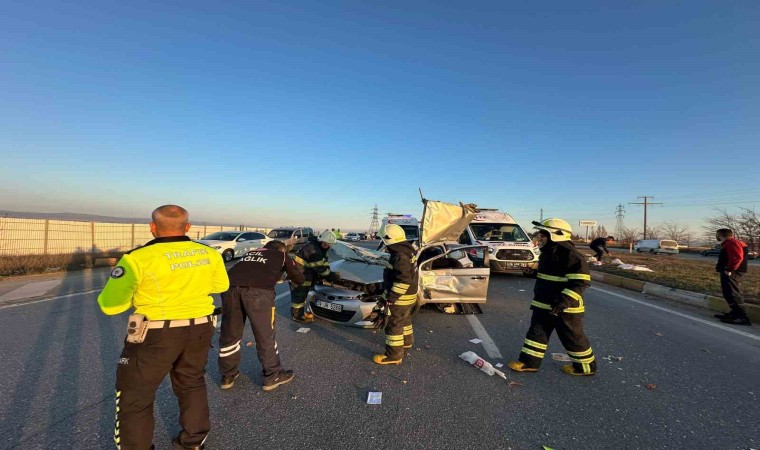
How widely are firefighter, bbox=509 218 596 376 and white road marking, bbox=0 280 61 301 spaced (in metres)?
9.74

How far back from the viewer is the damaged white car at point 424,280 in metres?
4.97

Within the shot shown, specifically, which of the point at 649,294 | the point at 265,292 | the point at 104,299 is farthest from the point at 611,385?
the point at 649,294

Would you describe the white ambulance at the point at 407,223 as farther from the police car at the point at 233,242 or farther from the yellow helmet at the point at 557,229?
the yellow helmet at the point at 557,229

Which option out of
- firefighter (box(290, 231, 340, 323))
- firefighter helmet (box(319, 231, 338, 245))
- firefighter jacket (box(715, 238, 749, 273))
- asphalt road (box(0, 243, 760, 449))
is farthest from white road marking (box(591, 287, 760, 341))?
firefighter helmet (box(319, 231, 338, 245))

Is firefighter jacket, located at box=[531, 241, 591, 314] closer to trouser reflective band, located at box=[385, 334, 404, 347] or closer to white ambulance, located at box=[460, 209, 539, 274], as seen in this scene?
trouser reflective band, located at box=[385, 334, 404, 347]

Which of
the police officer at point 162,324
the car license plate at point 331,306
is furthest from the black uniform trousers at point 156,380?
the car license plate at point 331,306

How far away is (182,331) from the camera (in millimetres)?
2236

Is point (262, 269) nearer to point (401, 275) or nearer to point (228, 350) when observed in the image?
point (228, 350)

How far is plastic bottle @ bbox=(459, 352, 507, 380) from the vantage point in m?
3.75

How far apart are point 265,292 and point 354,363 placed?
1.39 metres

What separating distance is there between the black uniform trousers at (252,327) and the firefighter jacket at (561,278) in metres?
2.96

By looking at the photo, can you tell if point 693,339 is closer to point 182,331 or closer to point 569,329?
point 569,329

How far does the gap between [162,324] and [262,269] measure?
1.41 meters

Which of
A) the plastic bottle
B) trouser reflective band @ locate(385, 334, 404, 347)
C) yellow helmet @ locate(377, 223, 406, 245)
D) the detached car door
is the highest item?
yellow helmet @ locate(377, 223, 406, 245)
